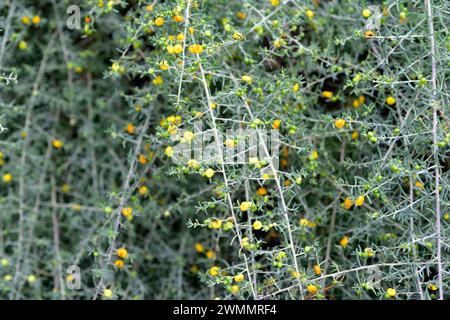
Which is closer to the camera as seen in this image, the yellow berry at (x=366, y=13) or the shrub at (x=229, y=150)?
the shrub at (x=229, y=150)

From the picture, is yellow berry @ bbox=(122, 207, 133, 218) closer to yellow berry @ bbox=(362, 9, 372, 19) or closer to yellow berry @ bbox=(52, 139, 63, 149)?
yellow berry @ bbox=(52, 139, 63, 149)

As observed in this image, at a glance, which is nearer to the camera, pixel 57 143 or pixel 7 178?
pixel 7 178

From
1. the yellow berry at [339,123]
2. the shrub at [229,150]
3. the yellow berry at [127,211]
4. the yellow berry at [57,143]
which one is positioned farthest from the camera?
the yellow berry at [57,143]

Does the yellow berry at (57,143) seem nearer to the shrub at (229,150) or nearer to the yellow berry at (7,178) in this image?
the shrub at (229,150)

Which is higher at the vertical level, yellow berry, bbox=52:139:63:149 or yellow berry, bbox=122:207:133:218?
yellow berry, bbox=52:139:63:149

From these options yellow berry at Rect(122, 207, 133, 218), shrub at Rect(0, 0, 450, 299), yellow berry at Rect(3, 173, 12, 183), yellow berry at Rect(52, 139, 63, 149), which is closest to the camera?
shrub at Rect(0, 0, 450, 299)

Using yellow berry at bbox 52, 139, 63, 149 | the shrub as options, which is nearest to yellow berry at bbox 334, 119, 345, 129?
the shrub

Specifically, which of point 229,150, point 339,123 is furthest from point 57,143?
point 339,123

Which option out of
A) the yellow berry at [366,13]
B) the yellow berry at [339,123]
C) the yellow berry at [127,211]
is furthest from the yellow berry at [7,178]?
the yellow berry at [366,13]

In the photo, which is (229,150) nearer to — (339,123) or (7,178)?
(339,123)

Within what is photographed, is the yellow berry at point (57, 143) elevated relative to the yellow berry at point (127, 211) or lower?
elevated
